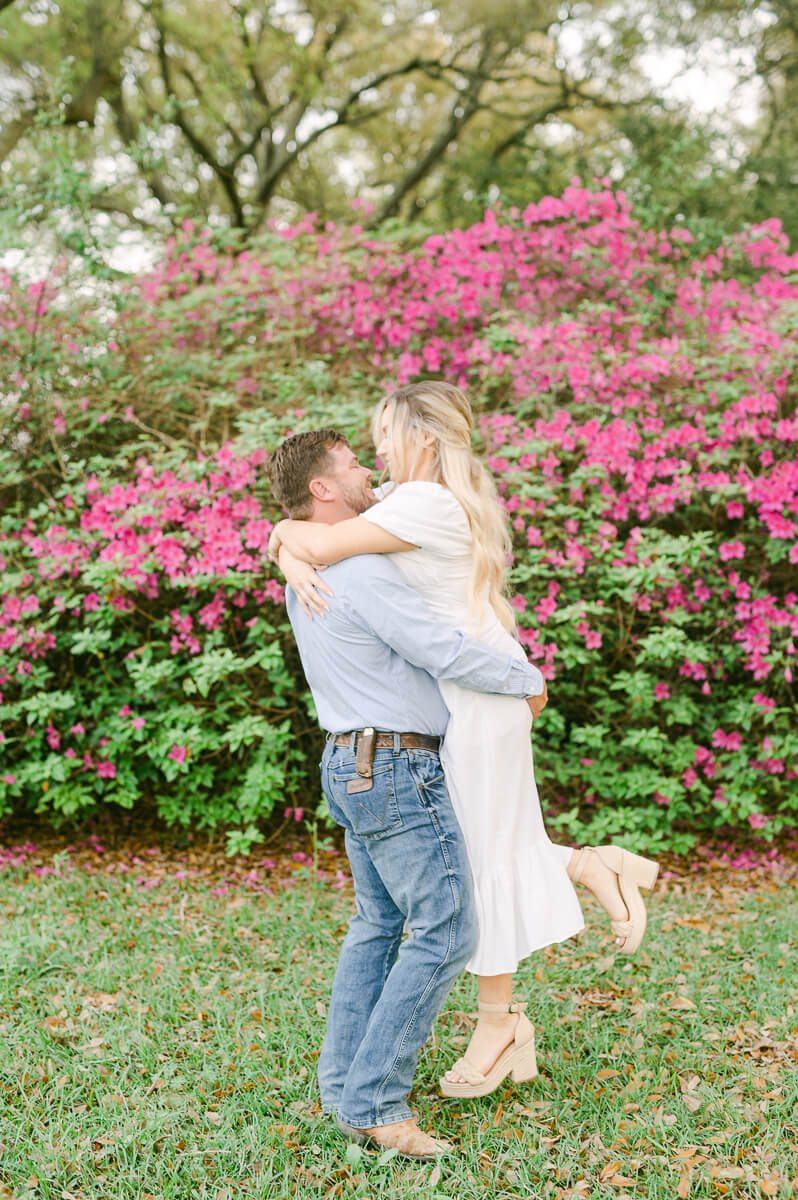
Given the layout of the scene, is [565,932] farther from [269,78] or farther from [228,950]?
[269,78]

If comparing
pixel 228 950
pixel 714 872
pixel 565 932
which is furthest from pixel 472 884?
pixel 714 872

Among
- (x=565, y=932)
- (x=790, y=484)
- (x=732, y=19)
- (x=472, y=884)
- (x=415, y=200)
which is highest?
(x=732, y=19)

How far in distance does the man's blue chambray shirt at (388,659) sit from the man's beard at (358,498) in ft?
0.77

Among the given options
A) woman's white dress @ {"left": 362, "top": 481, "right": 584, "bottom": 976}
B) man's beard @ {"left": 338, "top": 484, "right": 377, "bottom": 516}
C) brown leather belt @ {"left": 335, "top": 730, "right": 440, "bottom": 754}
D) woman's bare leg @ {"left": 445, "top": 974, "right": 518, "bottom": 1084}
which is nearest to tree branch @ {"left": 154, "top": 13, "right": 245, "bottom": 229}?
man's beard @ {"left": 338, "top": 484, "right": 377, "bottom": 516}

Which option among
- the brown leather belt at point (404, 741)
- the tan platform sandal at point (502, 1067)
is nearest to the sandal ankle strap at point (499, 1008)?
the tan platform sandal at point (502, 1067)

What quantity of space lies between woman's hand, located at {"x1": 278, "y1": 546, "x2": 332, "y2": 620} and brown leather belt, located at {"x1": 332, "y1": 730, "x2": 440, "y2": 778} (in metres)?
0.33

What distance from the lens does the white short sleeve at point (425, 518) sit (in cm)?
248

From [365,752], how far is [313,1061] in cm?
125

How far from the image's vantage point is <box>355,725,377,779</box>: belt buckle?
8.00ft

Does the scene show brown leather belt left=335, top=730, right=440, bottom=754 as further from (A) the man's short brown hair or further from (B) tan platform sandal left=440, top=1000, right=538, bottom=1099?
(B) tan platform sandal left=440, top=1000, right=538, bottom=1099

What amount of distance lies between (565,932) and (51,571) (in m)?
3.29

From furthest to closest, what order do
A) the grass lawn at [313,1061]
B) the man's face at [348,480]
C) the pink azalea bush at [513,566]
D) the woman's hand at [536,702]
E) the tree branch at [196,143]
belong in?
1. the tree branch at [196,143]
2. the pink azalea bush at [513,566]
3. the woman's hand at [536,702]
4. the man's face at [348,480]
5. the grass lawn at [313,1061]

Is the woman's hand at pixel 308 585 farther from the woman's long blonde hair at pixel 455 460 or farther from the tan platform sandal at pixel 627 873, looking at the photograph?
the tan platform sandal at pixel 627 873

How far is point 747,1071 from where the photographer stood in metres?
2.99
